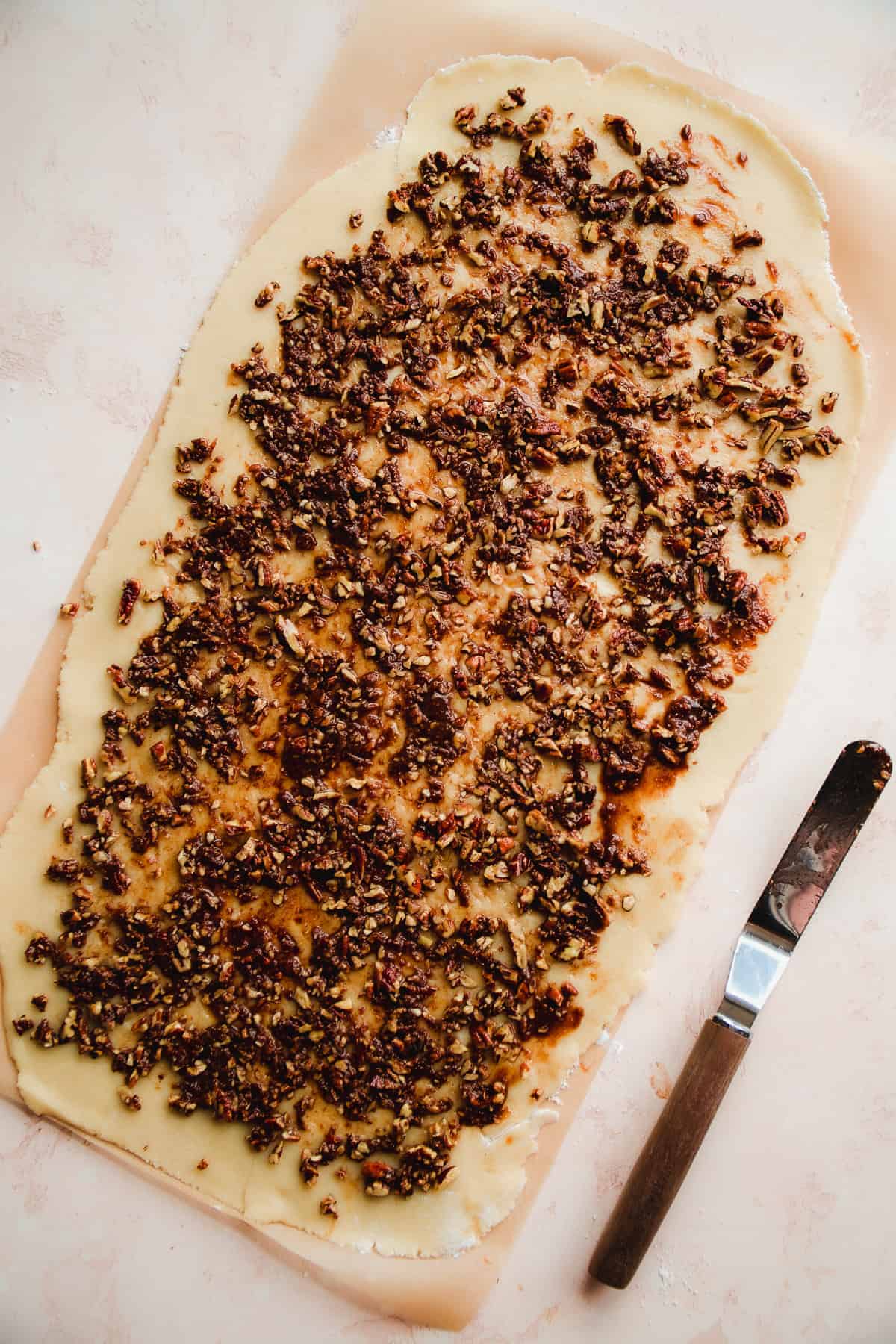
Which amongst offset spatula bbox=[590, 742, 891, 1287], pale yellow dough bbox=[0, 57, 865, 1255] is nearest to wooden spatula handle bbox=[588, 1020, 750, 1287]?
offset spatula bbox=[590, 742, 891, 1287]

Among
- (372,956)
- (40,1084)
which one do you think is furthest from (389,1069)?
(40,1084)

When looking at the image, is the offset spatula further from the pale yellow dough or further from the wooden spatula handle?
the pale yellow dough

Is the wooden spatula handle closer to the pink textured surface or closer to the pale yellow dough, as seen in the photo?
the pink textured surface

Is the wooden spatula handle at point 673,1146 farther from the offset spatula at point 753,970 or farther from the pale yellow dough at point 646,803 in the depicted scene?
the pale yellow dough at point 646,803

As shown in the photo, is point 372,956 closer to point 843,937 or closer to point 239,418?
point 843,937

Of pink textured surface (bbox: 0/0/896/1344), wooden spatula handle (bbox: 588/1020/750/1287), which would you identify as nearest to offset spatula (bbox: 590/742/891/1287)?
wooden spatula handle (bbox: 588/1020/750/1287)

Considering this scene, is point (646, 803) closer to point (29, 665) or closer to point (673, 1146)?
point (673, 1146)
